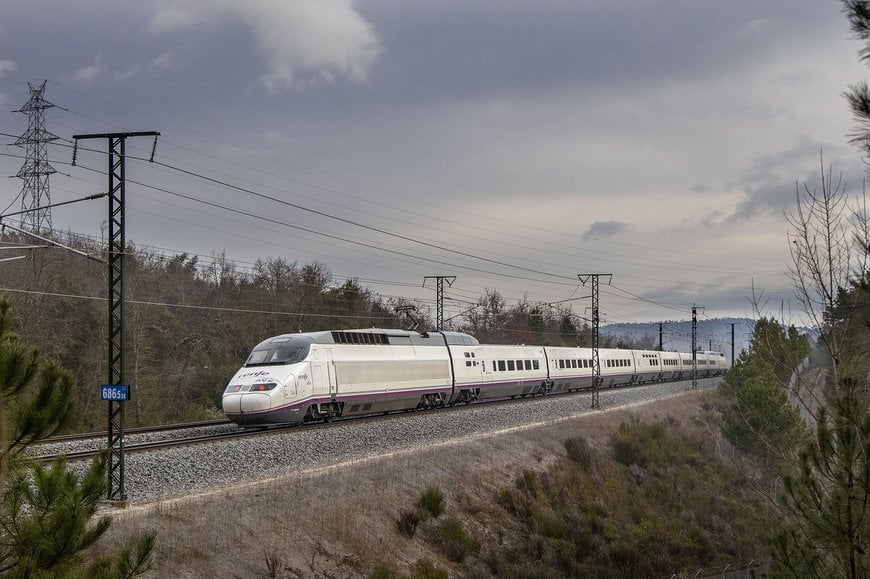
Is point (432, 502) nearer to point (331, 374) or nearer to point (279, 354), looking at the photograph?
point (331, 374)

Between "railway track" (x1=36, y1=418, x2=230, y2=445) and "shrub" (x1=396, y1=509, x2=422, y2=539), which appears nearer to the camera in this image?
"shrub" (x1=396, y1=509, x2=422, y2=539)

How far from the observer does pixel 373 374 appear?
100 feet

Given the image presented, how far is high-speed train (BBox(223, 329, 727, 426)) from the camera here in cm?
2525

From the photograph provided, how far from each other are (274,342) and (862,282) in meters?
23.6

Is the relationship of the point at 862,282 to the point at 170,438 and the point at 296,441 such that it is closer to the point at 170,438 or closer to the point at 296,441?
the point at 296,441

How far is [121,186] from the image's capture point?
17.1 m

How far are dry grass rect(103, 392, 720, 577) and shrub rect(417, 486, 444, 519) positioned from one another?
11.0 inches

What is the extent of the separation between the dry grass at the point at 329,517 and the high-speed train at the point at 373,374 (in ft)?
14.6

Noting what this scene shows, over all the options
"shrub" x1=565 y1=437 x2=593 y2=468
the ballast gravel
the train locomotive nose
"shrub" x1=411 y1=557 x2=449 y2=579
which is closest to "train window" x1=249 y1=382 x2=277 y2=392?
the train locomotive nose

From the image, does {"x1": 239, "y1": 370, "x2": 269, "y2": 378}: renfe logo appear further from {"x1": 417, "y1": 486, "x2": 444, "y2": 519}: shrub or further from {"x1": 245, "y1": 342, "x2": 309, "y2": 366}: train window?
{"x1": 417, "y1": 486, "x2": 444, "y2": 519}: shrub

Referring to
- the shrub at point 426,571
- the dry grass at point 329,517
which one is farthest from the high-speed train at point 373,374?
the shrub at point 426,571

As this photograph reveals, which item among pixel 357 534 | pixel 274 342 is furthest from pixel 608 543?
pixel 274 342

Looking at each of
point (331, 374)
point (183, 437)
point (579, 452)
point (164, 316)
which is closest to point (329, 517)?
point (183, 437)

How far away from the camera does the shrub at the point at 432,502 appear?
20953 mm
